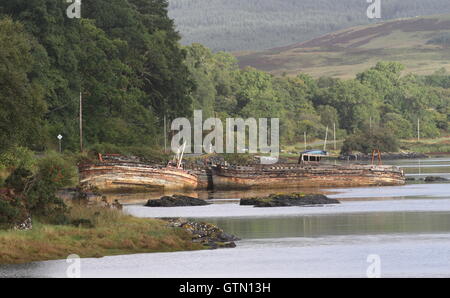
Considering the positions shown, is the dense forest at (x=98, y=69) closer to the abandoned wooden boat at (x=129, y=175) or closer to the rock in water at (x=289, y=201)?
the abandoned wooden boat at (x=129, y=175)

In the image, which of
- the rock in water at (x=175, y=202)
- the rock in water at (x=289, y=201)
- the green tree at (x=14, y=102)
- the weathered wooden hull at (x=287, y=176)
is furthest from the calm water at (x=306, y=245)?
the weathered wooden hull at (x=287, y=176)

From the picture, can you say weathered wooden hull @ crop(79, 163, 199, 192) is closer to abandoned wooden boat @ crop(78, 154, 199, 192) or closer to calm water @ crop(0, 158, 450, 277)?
abandoned wooden boat @ crop(78, 154, 199, 192)

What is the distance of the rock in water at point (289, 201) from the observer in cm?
7494

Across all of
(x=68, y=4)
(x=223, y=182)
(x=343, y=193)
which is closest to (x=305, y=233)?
(x=343, y=193)

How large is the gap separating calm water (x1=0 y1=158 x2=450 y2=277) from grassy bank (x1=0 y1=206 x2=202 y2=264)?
779 millimetres

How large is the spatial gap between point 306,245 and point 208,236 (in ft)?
15.2

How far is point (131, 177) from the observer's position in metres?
93.4

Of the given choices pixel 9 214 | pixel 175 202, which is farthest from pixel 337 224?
pixel 9 214

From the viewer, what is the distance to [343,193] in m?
92.9

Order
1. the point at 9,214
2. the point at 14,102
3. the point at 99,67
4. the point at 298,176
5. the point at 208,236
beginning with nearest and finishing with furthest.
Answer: the point at 9,214 < the point at 208,236 < the point at 14,102 < the point at 298,176 < the point at 99,67

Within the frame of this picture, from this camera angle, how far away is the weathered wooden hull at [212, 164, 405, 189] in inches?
3930

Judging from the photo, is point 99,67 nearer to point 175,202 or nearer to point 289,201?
point 175,202

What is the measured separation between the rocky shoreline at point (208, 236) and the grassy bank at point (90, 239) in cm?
58

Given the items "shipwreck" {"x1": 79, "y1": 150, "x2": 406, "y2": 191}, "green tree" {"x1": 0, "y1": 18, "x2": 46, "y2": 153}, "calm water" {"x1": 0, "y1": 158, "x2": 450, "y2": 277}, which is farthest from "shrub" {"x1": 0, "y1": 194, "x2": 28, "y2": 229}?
"shipwreck" {"x1": 79, "y1": 150, "x2": 406, "y2": 191}
